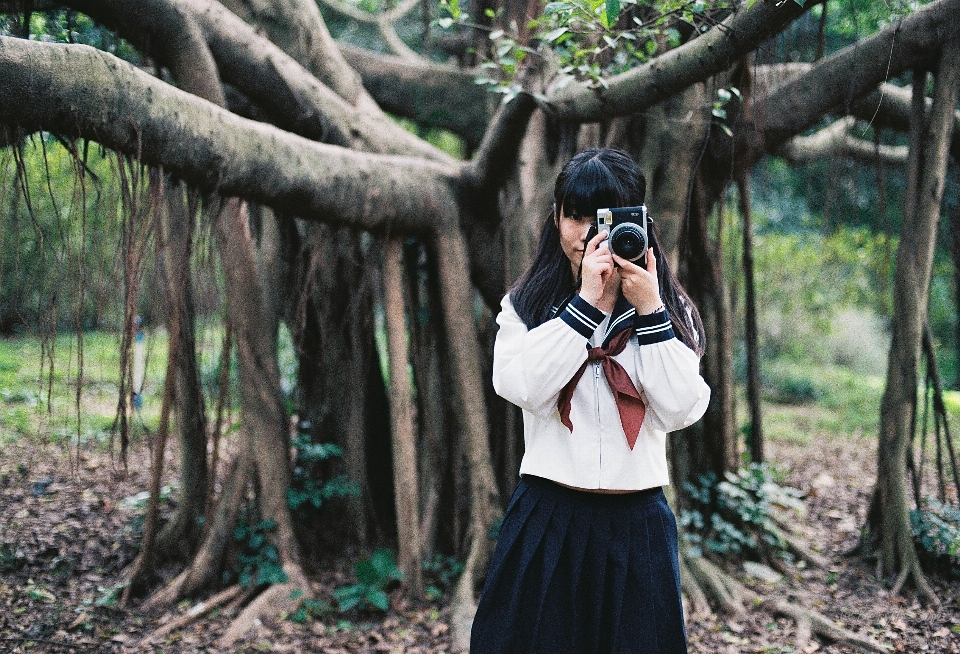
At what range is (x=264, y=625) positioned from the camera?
3369 millimetres

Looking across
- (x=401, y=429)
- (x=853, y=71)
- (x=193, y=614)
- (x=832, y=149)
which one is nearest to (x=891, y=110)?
(x=832, y=149)

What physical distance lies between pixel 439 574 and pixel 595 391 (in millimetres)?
2493

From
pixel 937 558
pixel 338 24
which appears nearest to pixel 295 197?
pixel 937 558

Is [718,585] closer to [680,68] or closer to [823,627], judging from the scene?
[823,627]

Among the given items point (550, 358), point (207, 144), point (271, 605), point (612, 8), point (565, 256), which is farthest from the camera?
point (271, 605)

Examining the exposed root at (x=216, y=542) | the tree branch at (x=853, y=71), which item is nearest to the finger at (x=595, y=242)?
the tree branch at (x=853, y=71)

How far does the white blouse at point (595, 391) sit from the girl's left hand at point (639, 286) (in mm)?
22

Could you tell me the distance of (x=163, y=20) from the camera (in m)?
3.14

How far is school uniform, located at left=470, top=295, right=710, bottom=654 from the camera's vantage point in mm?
A: 1640

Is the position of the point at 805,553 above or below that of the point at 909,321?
below

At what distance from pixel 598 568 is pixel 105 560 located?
3136 mm

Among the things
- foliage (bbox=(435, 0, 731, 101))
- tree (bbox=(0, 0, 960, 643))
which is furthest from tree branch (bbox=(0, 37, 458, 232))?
foliage (bbox=(435, 0, 731, 101))

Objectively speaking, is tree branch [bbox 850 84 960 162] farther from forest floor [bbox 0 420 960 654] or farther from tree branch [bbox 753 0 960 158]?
forest floor [bbox 0 420 960 654]

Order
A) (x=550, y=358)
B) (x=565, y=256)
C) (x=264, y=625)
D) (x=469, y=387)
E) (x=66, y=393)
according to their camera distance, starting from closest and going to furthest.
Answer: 1. (x=550, y=358)
2. (x=565, y=256)
3. (x=264, y=625)
4. (x=469, y=387)
5. (x=66, y=393)
